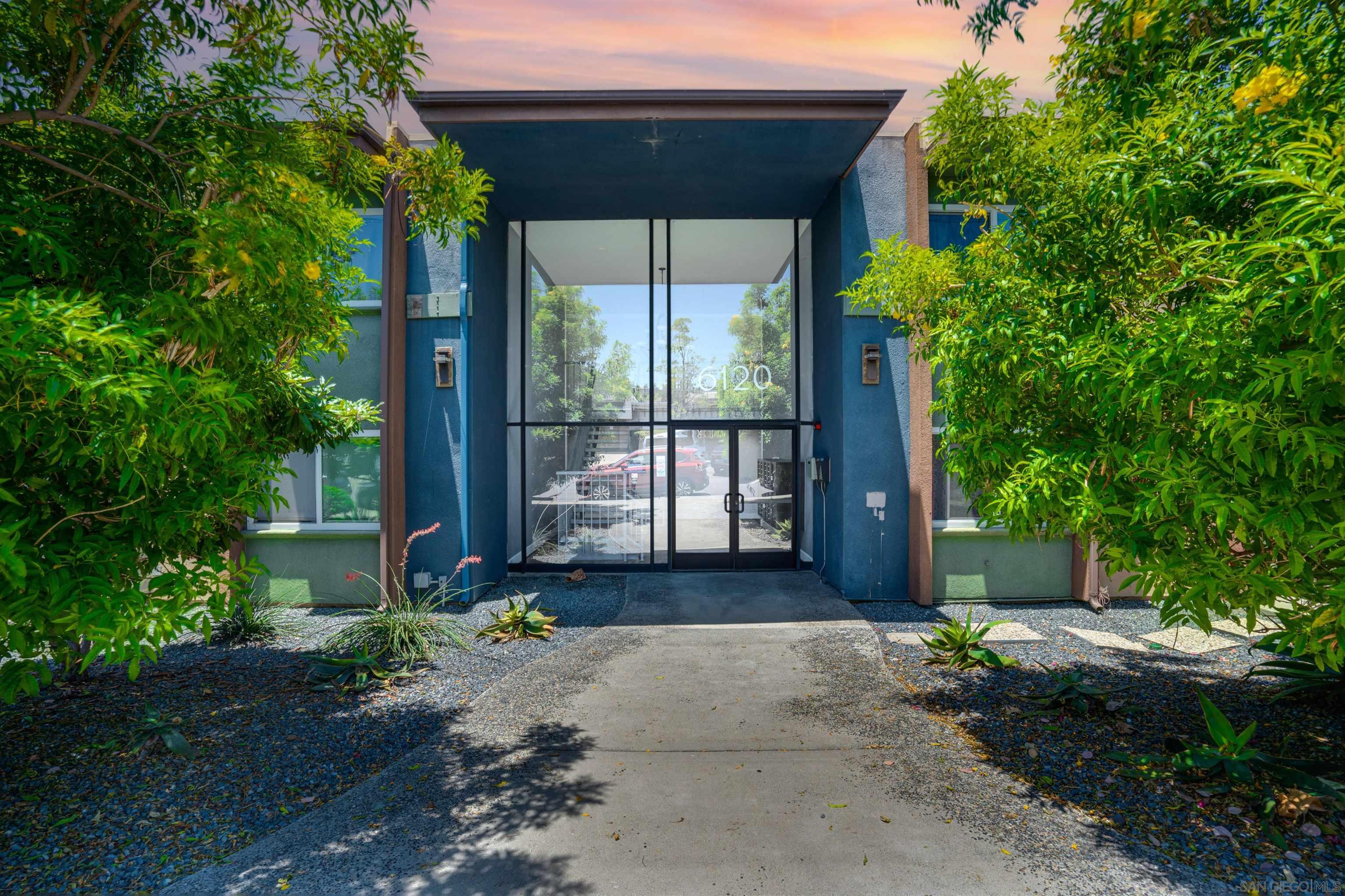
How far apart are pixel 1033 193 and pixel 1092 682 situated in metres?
3.87

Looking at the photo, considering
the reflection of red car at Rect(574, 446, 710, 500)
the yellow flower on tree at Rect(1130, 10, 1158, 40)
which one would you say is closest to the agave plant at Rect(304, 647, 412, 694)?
the reflection of red car at Rect(574, 446, 710, 500)

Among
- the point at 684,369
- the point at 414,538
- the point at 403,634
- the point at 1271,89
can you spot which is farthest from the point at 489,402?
the point at 1271,89

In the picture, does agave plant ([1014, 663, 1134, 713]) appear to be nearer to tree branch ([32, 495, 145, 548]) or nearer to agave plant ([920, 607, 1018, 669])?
agave plant ([920, 607, 1018, 669])

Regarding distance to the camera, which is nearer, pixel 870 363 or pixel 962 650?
pixel 962 650

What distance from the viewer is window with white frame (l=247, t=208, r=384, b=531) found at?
25.1 ft

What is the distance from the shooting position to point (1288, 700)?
457 cm

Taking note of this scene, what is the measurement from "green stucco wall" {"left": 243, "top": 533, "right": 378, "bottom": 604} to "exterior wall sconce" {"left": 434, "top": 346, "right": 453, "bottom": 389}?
2.08m

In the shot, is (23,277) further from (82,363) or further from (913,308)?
(913,308)

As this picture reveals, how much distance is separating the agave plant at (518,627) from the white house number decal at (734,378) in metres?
4.21

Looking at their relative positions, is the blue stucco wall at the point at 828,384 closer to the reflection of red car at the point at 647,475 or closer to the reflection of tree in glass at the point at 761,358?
the reflection of tree in glass at the point at 761,358

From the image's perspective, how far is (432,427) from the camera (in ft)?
24.9

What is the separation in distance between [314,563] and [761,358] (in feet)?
21.7

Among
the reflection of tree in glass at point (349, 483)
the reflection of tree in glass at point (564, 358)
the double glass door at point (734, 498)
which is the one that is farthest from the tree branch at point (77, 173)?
the double glass door at point (734, 498)

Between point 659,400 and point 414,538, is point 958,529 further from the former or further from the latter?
point 414,538
